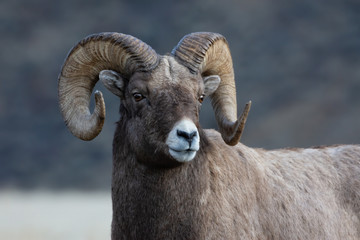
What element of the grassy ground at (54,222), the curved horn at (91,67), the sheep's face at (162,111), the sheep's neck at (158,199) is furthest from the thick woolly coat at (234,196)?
the grassy ground at (54,222)

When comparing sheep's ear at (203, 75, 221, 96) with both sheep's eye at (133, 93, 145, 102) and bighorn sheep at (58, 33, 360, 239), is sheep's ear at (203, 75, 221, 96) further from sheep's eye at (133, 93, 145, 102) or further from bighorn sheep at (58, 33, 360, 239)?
sheep's eye at (133, 93, 145, 102)

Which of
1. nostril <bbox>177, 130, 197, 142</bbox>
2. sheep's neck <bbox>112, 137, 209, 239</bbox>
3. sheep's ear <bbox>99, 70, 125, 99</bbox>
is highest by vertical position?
sheep's ear <bbox>99, 70, 125, 99</bbox>

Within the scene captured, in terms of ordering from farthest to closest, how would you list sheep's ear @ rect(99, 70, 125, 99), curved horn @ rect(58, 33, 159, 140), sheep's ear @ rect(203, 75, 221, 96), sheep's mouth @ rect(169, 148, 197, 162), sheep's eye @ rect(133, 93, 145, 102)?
sheep's ear @ rect(203, 75, 221, 96) < sheep's ear @ rect(99, 70, 125, 99) < curved horn @ rect(58, 33, 159, 140) < sheep's eye @ rect(133, 93, 145, 102) < sheep's mouth @ rect(169, 148, 197, 162)

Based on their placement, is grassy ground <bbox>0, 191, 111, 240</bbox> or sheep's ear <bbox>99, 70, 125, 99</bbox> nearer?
sheep's ear <bbox>99, 70, 125, 99</bbox>

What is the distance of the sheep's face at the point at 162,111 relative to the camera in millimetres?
7898

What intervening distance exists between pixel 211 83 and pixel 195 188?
1333mm

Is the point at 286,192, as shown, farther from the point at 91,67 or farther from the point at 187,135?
the point at 91,67

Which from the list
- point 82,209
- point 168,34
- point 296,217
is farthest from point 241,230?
point 168,34

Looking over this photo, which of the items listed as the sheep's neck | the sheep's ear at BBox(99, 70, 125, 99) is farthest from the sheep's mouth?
the sheep's ear at BBox(99, 70, 125, 99)

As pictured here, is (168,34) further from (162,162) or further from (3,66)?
(162,162)

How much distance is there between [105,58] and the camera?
8938 mm

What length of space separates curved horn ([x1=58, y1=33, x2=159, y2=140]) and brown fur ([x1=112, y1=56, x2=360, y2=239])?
222 millimetres

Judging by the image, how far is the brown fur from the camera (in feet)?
27.0

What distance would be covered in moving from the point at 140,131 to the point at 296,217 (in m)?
2.01
